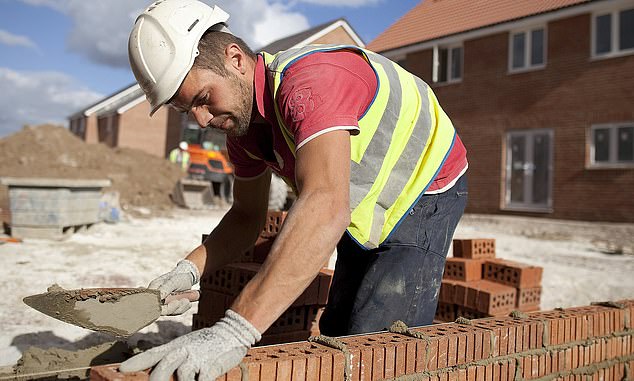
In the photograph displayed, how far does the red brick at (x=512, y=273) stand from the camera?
4.21m

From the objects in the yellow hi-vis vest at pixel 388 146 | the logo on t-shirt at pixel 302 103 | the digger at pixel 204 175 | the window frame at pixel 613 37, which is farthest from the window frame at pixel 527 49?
the logo on t-shirt at pixel 302 103

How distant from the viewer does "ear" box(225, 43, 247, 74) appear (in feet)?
6.74

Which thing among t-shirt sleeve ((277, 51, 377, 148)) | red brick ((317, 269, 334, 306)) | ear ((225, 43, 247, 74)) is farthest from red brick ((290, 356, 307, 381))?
red brick ((317, 269, 334, 306))

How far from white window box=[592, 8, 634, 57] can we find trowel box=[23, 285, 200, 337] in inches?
522

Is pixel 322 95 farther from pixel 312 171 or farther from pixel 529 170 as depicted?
pixel 529 170

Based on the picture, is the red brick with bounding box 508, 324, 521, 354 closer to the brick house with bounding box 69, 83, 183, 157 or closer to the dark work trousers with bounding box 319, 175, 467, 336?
the dark work trousers with bounding box 319, 175, 467, 336

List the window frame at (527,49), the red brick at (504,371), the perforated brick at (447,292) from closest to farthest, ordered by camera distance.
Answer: the red brick at (504,371), the perforated brick at (447,292), the window frame at (527,49)

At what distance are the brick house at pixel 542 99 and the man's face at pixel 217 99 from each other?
12341 millimetres

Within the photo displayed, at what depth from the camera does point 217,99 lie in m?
2.04

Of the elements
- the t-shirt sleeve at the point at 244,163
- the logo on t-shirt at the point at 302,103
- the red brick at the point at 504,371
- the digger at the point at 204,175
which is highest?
the digger at the point at 204,175

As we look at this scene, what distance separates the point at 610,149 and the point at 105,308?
13.0 metres

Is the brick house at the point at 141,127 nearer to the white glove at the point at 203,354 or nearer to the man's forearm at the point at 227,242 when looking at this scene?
the man's forearm at the point at 227,242

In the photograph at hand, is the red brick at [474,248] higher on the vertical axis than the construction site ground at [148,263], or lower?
higher

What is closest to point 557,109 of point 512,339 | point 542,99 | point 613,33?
point 542,99
